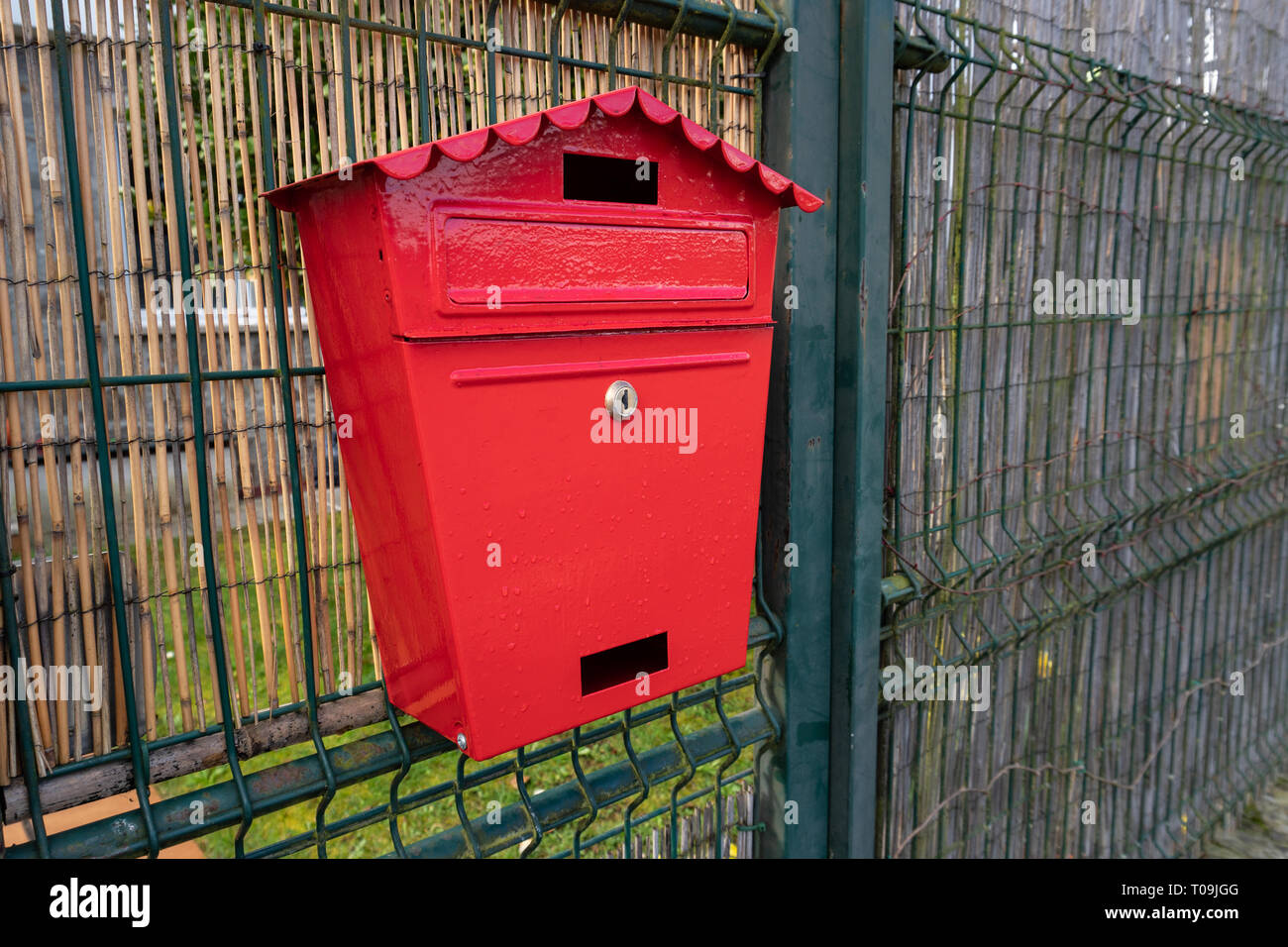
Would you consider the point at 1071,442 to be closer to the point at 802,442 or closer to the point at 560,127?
the point at 802,442


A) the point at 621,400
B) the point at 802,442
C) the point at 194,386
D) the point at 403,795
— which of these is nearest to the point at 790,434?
the point at 802,442

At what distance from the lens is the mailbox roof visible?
1209 millimetres

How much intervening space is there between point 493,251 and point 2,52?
74cm

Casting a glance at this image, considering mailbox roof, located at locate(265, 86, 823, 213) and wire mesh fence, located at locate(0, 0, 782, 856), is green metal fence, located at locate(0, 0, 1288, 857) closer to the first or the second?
wire mesh fence, located at locate(0, 0, 782, 856)

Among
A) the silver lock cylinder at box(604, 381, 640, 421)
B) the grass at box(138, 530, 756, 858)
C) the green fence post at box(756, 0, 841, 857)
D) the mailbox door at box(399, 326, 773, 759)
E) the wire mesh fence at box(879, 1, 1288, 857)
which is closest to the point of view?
the mailbox door at box(399, 326, 773, 759)

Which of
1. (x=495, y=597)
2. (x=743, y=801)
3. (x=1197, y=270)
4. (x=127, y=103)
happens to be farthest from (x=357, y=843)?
(x=1197, y=270)

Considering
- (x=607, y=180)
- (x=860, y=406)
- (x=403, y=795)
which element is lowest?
(x=403, y=795)

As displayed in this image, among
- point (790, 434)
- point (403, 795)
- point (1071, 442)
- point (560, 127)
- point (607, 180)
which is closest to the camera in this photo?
point (560, 127)

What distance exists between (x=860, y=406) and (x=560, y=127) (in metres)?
1.11

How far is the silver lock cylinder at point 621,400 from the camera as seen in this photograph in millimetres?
1456

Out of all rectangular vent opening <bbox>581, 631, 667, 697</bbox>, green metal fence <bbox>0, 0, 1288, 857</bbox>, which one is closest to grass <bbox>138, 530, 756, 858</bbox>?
green metal fence <bbox>0, 0, 1288, 857</bbox>

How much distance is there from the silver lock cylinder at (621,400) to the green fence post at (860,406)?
0.86 m

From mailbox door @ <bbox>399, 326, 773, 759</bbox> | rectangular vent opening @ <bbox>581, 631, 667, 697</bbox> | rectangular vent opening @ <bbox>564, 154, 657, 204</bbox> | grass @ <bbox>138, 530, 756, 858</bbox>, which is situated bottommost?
grass @ <bbox>138, 530, 756, 858</bbox>

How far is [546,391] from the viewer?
4.54 ft
